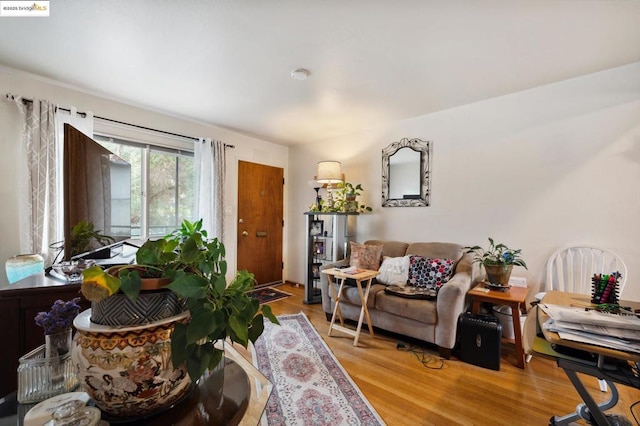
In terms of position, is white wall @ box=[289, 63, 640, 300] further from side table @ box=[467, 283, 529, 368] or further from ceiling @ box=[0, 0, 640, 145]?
side table @ box=[467, 283, 529, 368]

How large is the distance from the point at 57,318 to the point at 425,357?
254cm

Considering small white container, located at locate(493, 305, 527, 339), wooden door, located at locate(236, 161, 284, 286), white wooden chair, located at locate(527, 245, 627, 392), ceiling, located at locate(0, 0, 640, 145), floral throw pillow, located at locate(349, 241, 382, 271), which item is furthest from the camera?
wooden door, located at locate(236, 161, 284, 286)

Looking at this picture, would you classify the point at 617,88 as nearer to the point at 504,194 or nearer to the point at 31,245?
the point at 504,194

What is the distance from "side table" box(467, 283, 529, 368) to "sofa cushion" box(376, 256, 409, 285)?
65 cm

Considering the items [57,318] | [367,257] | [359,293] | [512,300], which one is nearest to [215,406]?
[57,318]

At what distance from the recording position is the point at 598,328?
97 centimetres

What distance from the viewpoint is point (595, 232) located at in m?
2.42

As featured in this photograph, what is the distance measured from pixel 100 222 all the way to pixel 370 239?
298cm

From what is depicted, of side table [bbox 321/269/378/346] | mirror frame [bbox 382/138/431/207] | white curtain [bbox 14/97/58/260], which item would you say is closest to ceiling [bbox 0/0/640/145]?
white curtain [bbox 14/97/58/260]

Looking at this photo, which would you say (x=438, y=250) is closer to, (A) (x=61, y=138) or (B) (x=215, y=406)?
(B) (x=215, y=406)

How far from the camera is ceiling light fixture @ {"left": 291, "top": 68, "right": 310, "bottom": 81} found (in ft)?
7.65

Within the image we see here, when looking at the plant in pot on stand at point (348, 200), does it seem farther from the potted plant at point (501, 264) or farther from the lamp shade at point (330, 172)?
the potted plant at point (501, 264)

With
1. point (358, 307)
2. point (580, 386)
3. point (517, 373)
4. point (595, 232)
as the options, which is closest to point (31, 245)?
point (358, 307)

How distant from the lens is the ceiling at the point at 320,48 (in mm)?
1657
